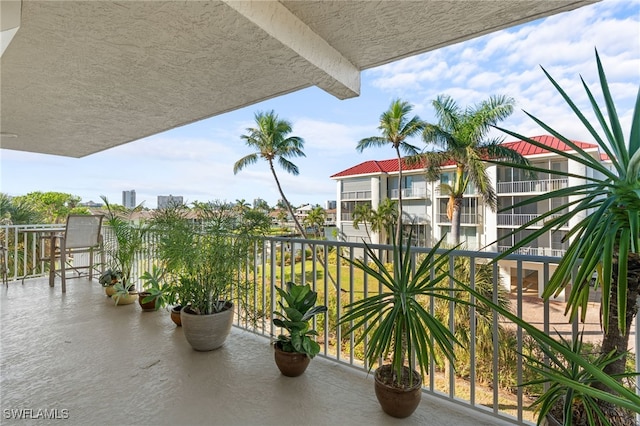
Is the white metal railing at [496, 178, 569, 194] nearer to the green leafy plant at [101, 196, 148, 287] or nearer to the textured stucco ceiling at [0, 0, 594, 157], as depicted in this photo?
the textured stucco ceiling at [0, 0, 594, 157]

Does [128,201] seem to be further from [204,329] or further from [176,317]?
[204,329]

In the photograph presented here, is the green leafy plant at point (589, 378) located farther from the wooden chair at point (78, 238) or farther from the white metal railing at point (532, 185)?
the white metal railing at point (532, 185)

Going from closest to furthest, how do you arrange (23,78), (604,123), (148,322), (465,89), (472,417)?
(604,123)
(472,417)
(23,78)
(148,322)
(465,89)

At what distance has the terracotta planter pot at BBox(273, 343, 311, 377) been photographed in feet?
6.85

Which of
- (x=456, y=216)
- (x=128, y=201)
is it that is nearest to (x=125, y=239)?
(x=128, y=201)

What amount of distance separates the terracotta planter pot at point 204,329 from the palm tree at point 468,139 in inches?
552

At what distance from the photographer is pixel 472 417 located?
1.74m

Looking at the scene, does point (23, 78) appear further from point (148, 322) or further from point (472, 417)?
point (472, 417)

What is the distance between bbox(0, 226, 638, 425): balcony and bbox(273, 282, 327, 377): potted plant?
94 mm

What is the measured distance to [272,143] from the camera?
16.6 meters

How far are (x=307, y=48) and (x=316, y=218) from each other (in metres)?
20.7

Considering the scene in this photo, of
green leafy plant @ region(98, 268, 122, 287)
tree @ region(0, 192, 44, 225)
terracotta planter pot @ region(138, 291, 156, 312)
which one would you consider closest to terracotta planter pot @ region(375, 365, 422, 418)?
terracotta planter pot @ region(138, 291, 156, 312)

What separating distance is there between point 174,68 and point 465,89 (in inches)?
690

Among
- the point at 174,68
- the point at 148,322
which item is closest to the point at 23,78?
the point at 174,68
